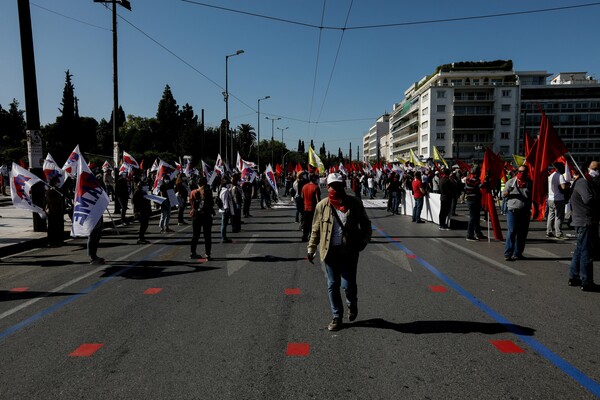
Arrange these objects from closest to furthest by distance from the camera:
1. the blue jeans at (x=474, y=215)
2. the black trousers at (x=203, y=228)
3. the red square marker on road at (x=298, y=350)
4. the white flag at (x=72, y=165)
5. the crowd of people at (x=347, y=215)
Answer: the red square marker on road at (x=298, y=350) < the crowd of people at (x=347, y=215) < the black trousers at (x=203, y=228) < the white flag at (x=72, y=165) < the blue jeans at (x=474, y=215)

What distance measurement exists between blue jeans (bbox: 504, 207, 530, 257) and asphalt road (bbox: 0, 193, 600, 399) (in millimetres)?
446

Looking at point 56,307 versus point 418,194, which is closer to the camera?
point 56,307

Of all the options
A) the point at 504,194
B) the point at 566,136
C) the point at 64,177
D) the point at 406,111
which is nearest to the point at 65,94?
the point at 406,111

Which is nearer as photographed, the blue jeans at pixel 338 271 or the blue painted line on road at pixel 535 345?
the blue painted line on road at pixel 535 345

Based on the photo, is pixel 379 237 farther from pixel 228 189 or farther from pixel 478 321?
pixel 478 321

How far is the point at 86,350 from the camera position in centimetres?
437

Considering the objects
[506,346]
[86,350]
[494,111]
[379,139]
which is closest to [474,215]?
[506,346]

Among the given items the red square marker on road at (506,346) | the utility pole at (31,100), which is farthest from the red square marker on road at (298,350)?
the utility pole at (31,100)

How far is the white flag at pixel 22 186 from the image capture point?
11.0 meters

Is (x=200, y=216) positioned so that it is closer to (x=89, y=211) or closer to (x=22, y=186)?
(x=89, y=211)

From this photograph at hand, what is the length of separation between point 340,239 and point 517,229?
17.3 feet

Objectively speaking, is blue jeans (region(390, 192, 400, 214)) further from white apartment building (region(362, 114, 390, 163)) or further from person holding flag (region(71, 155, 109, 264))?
white apartment building (region(362, 114, 390, 163))

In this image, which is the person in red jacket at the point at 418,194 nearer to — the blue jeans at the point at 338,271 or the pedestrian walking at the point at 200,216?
the pedestrian walking at the point at 200,216

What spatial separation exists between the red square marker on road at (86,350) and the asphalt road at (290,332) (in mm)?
19
